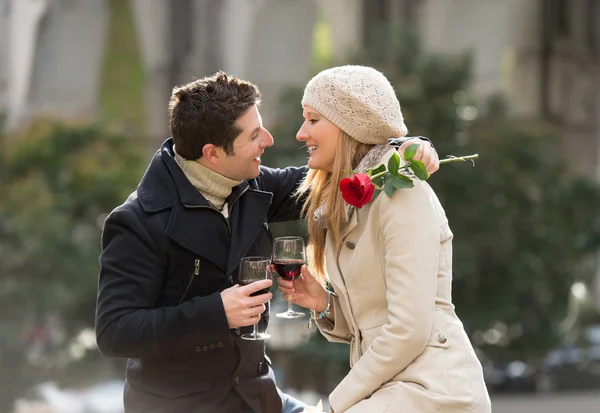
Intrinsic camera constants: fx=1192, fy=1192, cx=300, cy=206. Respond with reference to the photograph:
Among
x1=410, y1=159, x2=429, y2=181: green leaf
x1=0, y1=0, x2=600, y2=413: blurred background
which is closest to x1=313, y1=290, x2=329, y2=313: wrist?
x1=410, y1=159, x2=429, y2=181: green leaf

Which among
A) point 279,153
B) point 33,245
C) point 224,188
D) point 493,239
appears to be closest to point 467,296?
point 493,239

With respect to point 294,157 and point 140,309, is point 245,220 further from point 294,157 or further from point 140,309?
point 294,157

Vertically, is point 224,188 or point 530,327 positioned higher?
point 224,188

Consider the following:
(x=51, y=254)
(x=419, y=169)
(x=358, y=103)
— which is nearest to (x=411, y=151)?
(x=419, y=169)

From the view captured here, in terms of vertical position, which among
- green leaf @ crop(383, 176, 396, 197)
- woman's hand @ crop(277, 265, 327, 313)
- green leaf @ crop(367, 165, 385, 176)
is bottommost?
woman's hand @ crop(277, 265, 327, 313)

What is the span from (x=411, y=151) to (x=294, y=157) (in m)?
11.4

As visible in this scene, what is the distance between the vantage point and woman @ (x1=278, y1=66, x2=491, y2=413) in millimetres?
3396

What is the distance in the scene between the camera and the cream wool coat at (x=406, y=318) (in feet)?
11.1

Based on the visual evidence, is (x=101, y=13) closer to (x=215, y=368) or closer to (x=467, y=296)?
(x=467, y=296)

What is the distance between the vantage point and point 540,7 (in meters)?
24.6

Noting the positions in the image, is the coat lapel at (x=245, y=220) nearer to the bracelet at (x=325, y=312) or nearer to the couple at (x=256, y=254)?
the couple at (x=256, y=254)

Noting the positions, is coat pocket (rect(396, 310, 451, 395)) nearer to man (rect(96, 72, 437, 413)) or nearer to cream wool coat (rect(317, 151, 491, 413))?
cream wool coat (rect(317, 151, 491, 413))

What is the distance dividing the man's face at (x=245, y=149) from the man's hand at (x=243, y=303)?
0.41 metres

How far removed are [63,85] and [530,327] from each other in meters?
9.93
